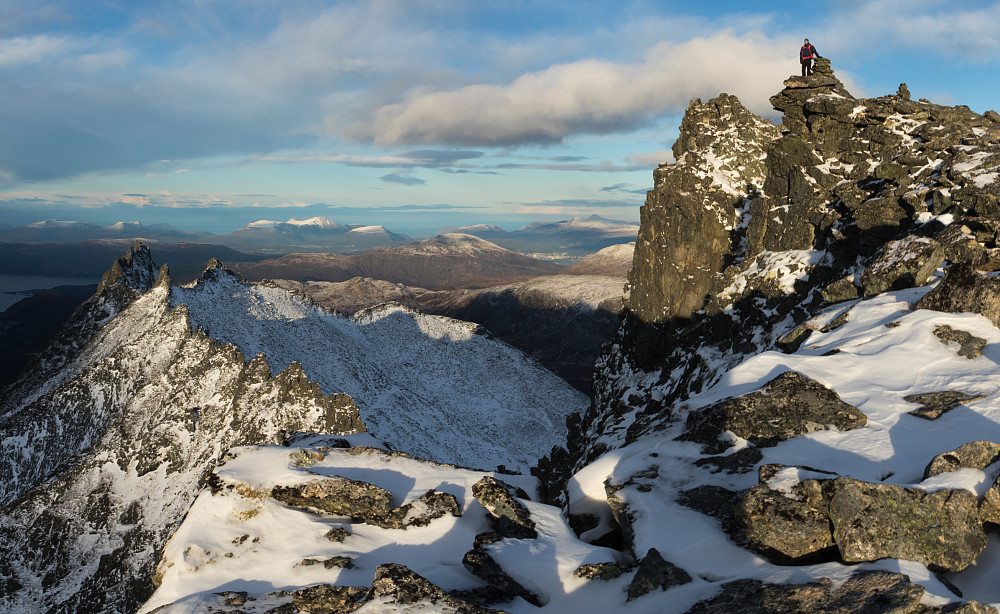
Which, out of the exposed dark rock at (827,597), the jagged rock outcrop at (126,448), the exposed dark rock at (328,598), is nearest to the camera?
the exposed dark rock at (827,597)

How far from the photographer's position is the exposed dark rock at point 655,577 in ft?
37.7

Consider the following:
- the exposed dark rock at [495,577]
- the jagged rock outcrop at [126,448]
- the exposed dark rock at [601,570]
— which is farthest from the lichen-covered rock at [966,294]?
the jagged rock outcrop at [126,448]

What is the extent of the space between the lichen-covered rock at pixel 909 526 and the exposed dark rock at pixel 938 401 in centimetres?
526

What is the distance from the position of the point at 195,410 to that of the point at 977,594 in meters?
56.0

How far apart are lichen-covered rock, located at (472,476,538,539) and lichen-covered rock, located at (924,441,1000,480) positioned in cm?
968

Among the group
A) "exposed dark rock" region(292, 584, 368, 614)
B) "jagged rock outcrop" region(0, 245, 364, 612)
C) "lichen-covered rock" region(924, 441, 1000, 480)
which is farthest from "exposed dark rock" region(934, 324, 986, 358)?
"jagged rock outcrop" region(0, 245, 364, 612)

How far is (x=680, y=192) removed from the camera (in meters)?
55.7

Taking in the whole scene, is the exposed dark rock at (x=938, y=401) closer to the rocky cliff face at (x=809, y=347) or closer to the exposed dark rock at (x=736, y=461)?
the rocky cliff face at (x=809, y=347)

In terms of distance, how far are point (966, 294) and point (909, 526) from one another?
1442 cm

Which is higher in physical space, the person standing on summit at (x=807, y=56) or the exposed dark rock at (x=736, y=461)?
the person standing on summit at (x=807, y=56)

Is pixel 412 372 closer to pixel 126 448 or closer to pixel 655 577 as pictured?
pixel 126 448


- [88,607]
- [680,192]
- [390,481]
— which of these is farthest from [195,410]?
[680,192]

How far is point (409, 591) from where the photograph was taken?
36.0 ft

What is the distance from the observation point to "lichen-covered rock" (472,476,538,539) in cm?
1555
